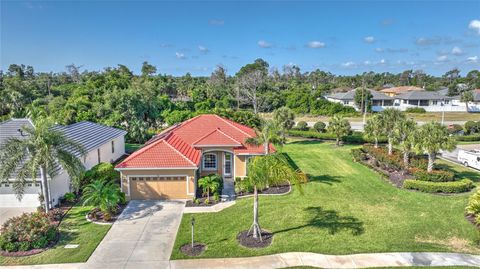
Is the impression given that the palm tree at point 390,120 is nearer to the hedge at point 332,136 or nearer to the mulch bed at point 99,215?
the hedge at point 332,136

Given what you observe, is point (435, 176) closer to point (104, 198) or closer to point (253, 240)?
point (253, 240)

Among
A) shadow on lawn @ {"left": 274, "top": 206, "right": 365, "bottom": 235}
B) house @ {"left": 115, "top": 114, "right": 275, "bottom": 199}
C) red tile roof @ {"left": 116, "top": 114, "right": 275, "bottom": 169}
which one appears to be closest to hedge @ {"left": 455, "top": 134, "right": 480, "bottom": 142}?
red tile roof @ {"left": 116, "top": 114, "right": 275, "bottom": 169}

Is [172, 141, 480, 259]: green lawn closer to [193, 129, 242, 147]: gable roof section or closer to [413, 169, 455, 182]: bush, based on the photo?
[413, 169, 455, 182]: bush

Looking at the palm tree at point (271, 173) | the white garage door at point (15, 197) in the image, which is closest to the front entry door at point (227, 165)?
the palm tree at point (271, 173)

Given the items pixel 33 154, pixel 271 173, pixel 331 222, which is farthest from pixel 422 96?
pixel 33 154

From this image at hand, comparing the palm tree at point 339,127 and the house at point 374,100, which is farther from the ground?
the house at point 374,100
